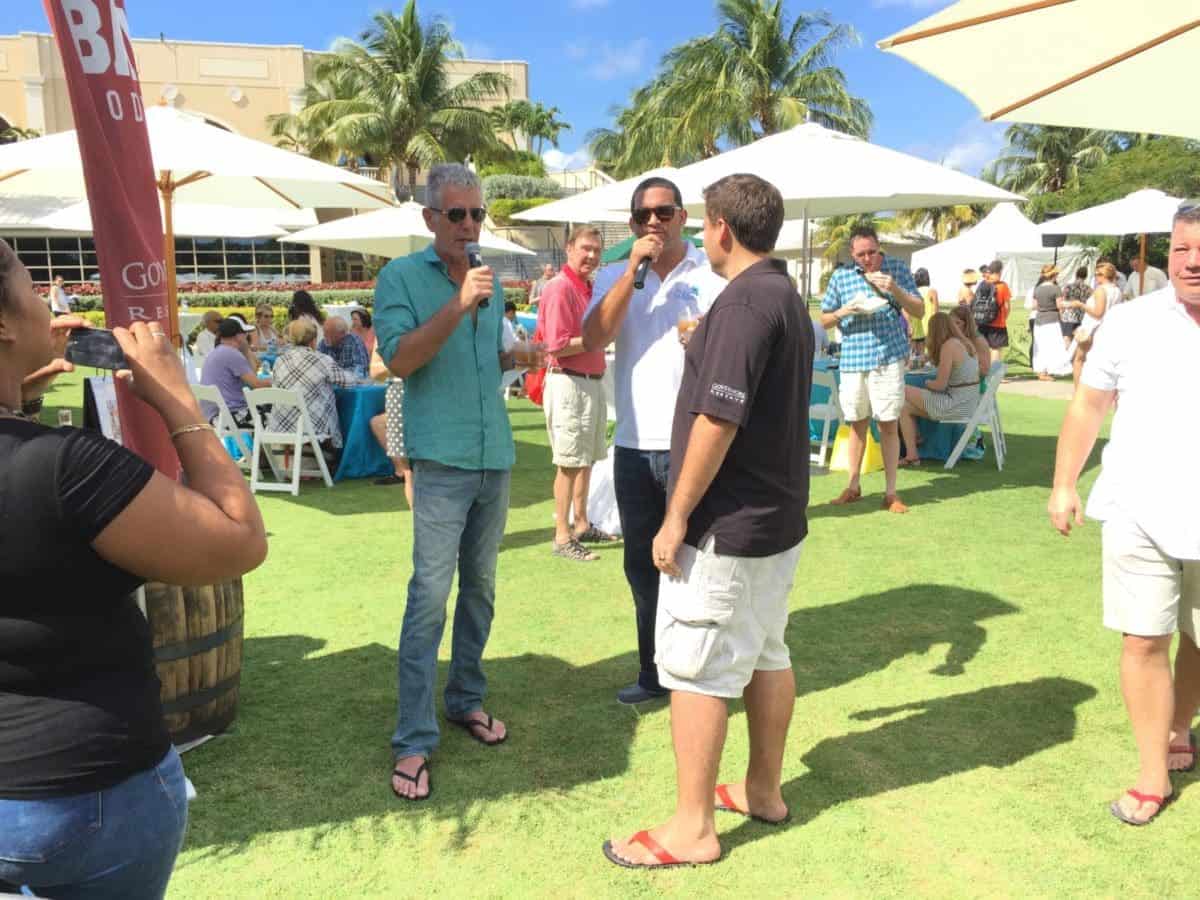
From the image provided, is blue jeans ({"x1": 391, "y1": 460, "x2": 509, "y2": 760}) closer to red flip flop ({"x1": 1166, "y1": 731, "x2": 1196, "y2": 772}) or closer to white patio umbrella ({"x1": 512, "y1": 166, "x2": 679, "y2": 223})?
red flip flop ({"x1": 1166, "y1": 731, "x2": 1196, "y2": 772})

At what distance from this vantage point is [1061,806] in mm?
3238

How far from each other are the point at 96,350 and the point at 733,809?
7.89 ft

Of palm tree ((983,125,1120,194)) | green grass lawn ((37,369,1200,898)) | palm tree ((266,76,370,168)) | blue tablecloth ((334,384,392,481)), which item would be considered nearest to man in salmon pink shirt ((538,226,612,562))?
green grass lawn ((37,369,1200,898))

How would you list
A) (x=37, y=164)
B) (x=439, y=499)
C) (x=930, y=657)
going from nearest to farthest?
1. (x=439, y=499)
2. (x=930, y=657)
3. (x=37, y=164)

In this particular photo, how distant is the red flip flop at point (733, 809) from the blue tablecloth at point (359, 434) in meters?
6.27

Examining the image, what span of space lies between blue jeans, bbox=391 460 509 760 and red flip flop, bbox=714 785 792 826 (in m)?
0.98

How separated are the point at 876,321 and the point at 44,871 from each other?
22.4 feet

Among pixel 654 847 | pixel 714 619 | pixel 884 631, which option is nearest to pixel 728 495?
pixel 714 619

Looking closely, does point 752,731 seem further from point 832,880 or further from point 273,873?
point 273,873

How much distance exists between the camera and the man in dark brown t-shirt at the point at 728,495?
2.66m

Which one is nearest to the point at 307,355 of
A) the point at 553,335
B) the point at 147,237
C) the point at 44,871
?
the point at 553,335

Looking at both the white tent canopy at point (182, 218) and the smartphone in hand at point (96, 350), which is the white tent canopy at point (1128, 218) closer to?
the white tent canopy at point (182, 218)

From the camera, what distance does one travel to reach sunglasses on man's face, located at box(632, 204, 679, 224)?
3.69m

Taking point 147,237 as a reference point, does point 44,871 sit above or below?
below
